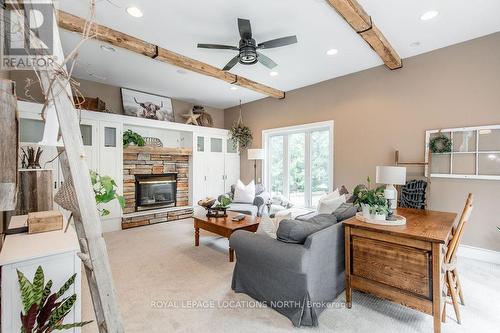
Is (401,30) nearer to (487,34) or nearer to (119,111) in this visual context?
(487,34)

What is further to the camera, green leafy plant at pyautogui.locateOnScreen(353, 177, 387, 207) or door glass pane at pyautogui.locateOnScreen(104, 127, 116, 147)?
door glass pane at pyautogui.locateOnScreen(104, 127, 116, 147)

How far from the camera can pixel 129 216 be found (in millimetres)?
4789

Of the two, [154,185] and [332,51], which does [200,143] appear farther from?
[332,51]

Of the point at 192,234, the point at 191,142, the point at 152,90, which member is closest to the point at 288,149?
the point at 191,142

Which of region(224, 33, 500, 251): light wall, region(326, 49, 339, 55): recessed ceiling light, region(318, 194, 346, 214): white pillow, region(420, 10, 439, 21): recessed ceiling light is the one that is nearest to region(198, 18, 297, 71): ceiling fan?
region(326, 49, 339, 55): recessed ceiling light

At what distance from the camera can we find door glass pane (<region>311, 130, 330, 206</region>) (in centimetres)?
501

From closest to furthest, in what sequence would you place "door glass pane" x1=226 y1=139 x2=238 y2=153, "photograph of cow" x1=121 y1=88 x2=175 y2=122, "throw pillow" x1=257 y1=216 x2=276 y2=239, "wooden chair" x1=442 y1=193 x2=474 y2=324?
"wooden chair" x1=442 y1=193 x2=474 y2=324
"throw pillow" x1=257 y1=216 x2=276 y2=239
"photograph of cow" x1=121 y1=88 x2=175 y2=122
"door glass pane" x1=226 y1=139 x2=238 y2=153

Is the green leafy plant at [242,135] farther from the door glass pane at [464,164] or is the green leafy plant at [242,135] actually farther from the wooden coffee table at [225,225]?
the door glass pane at [464,164]

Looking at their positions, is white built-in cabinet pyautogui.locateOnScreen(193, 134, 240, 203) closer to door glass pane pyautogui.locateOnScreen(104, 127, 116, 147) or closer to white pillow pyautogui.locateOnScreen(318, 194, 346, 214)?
door glass pane pyautogui.locateOnScreen(104, 127, 116, 147)

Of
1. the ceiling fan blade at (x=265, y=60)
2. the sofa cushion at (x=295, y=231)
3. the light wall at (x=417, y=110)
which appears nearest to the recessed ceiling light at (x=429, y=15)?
the light wall at (x=417, y=110)

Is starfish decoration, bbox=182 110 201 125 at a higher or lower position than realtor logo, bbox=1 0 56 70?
higher

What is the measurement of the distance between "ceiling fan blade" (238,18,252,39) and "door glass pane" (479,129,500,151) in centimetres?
334

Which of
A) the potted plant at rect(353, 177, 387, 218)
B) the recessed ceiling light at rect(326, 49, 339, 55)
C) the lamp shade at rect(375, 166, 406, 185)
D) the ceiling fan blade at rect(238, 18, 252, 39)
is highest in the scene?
the recessed ceiling light at rect(326, 49, 339, 55)

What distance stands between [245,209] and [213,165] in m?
1.95
